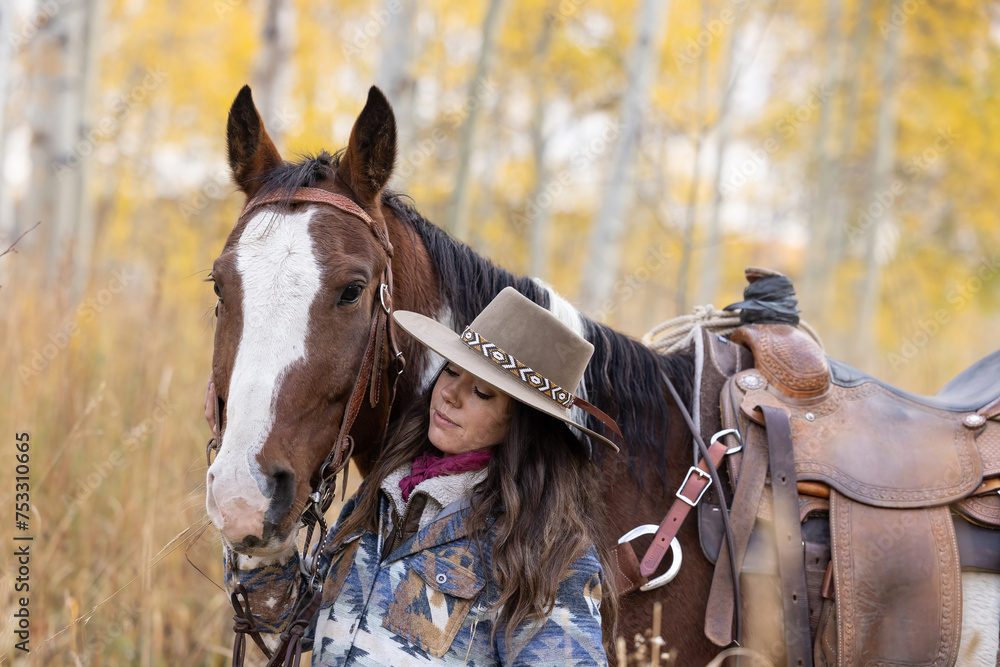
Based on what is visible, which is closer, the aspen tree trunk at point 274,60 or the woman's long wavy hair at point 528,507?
the woman's long wavy hair at point 528,507

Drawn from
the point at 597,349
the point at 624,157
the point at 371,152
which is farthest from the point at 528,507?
the point at 624,157

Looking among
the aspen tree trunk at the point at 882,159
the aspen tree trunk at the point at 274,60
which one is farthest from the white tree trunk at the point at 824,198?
the aspen tree trunk at the point at 274,60

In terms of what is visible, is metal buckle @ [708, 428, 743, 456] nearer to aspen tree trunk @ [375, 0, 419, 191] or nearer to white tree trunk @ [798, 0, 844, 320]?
aspen tree trunk @ [375, 0, 419, 191]

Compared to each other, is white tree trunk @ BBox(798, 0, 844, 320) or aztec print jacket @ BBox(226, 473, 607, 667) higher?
white tree trunk @ BBox(798, 0, 844, 320)

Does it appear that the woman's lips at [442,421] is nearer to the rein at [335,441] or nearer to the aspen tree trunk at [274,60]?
the rein at [335,441]

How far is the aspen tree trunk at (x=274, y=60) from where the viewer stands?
6133mm

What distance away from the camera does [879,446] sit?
1.89 meters

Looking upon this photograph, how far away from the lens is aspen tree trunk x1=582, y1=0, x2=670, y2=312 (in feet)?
20.7

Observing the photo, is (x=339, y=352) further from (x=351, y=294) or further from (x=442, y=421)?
(x=442, y=421)

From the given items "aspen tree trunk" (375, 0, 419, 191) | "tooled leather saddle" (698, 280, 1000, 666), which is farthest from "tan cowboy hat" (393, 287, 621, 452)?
"aspen tree trunk" (375, 0, 419, 191)

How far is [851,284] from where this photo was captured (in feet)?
46.9

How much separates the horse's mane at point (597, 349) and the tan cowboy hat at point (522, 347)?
311 mm

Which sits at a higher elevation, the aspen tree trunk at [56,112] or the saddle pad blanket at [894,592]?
the aspen tree trunk at [56,112]

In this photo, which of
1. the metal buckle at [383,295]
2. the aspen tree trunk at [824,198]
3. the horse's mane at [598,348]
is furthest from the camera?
the aspen tree trunk at [824,198]
